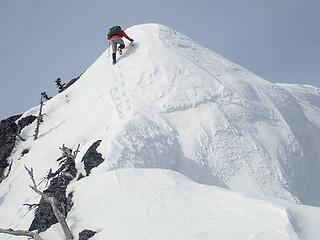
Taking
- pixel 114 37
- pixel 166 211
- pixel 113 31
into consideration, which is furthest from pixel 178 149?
pixel 113 31

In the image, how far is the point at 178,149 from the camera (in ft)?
57.0

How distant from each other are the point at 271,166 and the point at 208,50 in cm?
986

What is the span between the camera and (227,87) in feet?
69.3

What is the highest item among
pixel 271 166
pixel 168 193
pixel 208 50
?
pixel 208 50

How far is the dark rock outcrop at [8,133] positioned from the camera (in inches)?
867

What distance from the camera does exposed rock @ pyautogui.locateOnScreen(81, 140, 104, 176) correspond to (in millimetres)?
15336

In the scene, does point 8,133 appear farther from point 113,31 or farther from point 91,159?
point 91,159

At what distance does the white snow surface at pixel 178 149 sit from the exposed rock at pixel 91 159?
0.28 metres

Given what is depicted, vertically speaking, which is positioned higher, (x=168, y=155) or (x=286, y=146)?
(x=168, y=155)

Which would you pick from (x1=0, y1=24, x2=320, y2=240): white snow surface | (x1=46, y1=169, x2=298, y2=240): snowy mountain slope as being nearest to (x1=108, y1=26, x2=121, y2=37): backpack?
(x1=0, y1=24, x2=320, y2=240): white snow surface

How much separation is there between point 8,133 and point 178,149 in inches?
445

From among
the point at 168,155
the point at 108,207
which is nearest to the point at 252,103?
the point at 168,155

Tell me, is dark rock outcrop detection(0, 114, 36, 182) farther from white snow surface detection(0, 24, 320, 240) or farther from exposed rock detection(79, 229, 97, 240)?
exposed rock detection(79, 229, 97, 240)

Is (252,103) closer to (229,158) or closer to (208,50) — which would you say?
(229,158)
